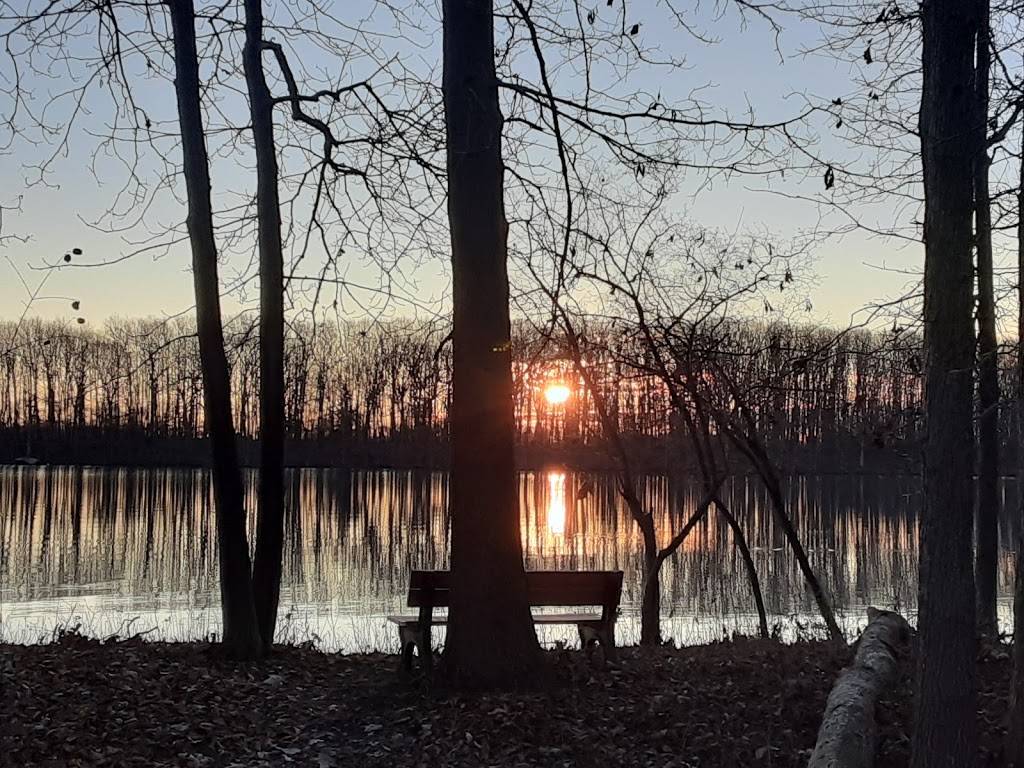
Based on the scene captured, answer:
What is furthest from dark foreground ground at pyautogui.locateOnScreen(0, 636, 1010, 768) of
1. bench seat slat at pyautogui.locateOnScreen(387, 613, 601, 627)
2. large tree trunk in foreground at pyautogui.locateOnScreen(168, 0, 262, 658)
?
large tree trunk in foreground at pyautogui.locateOnScreen(168, 0, 262, 658)

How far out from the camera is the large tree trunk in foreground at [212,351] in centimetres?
818

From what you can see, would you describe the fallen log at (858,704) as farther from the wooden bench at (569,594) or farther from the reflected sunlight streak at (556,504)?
the reflected sunlight streak at (556,504)

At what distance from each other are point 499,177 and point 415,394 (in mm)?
3960

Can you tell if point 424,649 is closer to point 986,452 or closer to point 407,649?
point 407,649

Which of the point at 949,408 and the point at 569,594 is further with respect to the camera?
the point at 569,594

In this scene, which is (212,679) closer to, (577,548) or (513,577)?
(513,577)

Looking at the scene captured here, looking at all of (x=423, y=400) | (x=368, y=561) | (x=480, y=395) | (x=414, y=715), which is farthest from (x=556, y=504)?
(x=414, y=715)

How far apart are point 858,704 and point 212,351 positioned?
5325mm

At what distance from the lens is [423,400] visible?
39.0 ft

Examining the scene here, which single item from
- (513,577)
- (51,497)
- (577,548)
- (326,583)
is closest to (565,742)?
(513,577)

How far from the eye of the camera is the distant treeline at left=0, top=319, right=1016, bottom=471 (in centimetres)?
838

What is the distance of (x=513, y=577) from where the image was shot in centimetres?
713

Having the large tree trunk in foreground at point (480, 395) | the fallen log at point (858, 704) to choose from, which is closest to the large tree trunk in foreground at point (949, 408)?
the fallen log at point (858, 704)

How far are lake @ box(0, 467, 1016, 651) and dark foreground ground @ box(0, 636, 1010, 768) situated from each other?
4.71 ft
